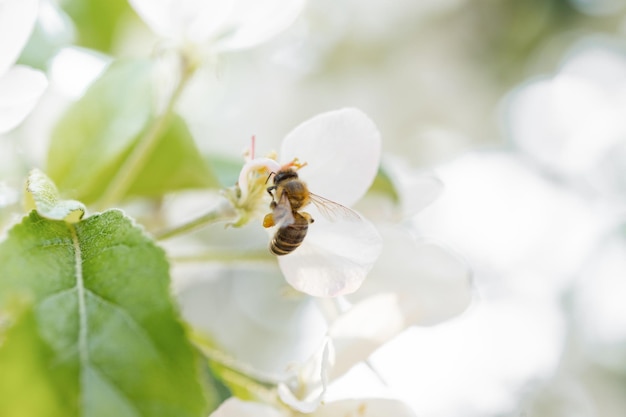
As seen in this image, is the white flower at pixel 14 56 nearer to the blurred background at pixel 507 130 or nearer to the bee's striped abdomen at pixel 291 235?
the bee's striped abdomen at pixel 291 235

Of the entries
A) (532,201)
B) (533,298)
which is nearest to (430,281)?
(533,298)

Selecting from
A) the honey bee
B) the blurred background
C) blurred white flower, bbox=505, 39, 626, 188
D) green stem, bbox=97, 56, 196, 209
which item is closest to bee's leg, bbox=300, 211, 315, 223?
the honey bee

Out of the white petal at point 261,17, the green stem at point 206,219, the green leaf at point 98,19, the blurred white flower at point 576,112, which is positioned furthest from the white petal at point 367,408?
the blurred white flower at point 576,112

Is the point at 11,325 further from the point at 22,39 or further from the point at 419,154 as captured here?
the point at 419,154

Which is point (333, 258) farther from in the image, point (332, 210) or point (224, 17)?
point (224, 17)

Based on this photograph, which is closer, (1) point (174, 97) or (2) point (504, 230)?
(1) point (174, 97)
